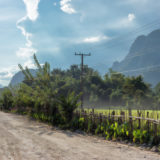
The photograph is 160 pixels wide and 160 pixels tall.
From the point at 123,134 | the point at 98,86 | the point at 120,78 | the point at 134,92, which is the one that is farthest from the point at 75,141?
the point at 120,78

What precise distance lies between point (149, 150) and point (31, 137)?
475 cm

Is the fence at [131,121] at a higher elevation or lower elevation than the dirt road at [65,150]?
higher

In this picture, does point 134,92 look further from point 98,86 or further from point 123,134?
point 123,134

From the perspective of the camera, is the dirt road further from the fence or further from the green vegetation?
the fence

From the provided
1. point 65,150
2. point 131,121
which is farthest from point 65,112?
point 65,150

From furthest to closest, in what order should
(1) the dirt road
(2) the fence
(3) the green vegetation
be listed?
(3) the green vegetation, (2) the fence, (1) the dirt road

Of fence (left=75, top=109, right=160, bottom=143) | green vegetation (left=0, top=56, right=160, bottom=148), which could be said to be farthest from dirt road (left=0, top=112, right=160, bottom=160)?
fence (left=75, top=109, right=160, bottom=143)

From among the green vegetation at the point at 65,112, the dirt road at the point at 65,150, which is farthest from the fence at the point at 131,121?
the dirt road at the point at 65,150

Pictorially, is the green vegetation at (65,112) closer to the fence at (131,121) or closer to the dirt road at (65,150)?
the fence at (131,121)

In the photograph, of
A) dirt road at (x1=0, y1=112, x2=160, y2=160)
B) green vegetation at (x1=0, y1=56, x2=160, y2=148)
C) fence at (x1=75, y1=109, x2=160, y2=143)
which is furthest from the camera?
green vegetation at (x1=0, y1=56, x2=160, y2=148)

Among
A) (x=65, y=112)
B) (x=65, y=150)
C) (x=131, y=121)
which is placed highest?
(x=65, y=112)

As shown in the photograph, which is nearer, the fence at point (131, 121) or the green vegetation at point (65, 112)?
the fence at point (131, 121)

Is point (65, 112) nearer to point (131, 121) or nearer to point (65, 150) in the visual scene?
point (131, 121)

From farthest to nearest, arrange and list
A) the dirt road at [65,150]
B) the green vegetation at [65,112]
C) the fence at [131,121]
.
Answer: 1. the green vegetation at [65,112]
2. the fence at [131,121]
3. the dirt road at [65,150]
